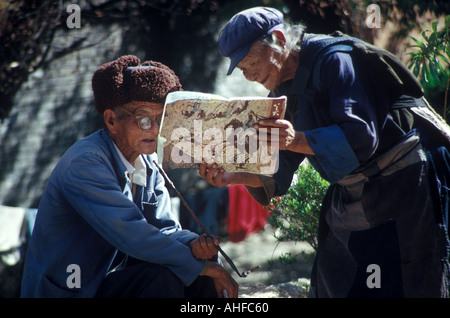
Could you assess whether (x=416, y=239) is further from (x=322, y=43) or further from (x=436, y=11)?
(x=436, y=11)

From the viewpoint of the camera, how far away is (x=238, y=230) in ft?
19.3

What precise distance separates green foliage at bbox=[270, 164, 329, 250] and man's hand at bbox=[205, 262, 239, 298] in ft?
4.71

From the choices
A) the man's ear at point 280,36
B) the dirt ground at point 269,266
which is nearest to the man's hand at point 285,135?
the man's ear at point 280,36

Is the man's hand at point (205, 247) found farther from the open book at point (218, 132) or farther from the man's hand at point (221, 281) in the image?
the open book at point (218, 132)

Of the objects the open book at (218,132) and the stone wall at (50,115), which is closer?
the open book at (218,132)

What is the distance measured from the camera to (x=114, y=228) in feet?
8.46

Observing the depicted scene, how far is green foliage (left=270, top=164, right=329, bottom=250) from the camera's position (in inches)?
161

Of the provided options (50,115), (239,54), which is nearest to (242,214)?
(50,115)

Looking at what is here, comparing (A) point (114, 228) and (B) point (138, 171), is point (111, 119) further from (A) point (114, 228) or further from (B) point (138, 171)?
(A) point (114, 228)

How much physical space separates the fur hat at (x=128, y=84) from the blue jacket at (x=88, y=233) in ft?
0.82

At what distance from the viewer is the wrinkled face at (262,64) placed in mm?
2740

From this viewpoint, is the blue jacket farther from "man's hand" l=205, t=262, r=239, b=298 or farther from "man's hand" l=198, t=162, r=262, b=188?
"man's hand" l=198, t=162, r=262, b=188

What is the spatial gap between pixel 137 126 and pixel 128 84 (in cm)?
22
